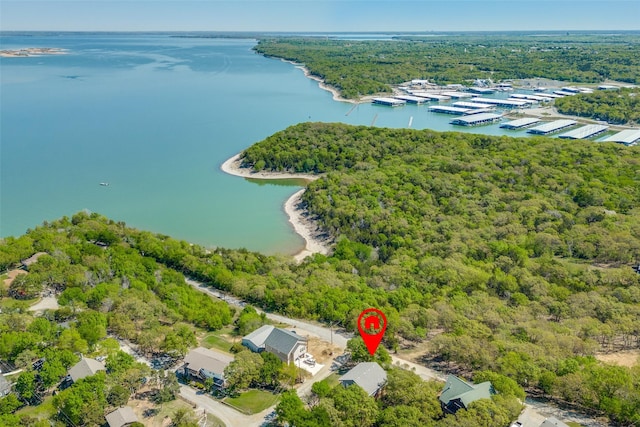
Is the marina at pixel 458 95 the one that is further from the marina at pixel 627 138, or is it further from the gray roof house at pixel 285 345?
the gray roof house at pixel 285 345

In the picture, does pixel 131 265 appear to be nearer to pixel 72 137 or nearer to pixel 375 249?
pixel 375 249

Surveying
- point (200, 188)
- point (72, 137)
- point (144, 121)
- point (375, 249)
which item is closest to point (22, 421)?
point (375, 249)

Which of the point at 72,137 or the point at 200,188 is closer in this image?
the point at 200,188

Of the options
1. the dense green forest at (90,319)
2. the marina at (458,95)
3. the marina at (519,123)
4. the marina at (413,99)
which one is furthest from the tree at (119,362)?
the marina at (458,95)

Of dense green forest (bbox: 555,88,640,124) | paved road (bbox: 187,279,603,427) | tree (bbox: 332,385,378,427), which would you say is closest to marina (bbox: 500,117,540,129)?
dense green forest (bbox: 555,88,640,124)

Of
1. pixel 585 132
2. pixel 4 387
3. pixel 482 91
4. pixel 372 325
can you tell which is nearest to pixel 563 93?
pixel 482 91

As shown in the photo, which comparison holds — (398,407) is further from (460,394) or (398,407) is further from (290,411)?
(290,411)
